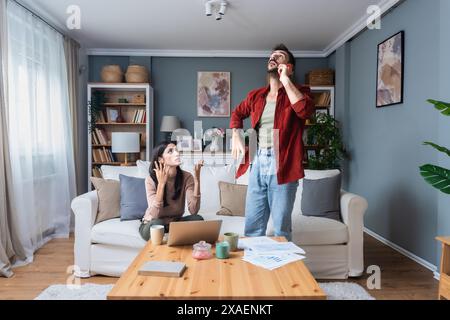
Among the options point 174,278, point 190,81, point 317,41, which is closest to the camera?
point 174,278

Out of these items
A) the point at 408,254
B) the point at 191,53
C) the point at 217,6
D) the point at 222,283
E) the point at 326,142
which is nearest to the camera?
the point at 222,283

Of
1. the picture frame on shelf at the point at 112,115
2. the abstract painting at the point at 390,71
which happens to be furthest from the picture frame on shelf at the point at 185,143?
the abstract painting at the point at 390,71

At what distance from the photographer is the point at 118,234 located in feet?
9.11

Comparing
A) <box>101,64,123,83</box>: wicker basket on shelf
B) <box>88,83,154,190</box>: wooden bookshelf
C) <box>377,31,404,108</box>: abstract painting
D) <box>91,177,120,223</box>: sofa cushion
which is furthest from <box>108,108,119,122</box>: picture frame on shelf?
<box>377,31,404,108</box>: abstract painting

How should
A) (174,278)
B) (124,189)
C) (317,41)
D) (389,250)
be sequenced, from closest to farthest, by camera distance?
(174,278)
(124,189)
(389,250)
(317,41)

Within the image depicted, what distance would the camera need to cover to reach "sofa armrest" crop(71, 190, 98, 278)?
284cm

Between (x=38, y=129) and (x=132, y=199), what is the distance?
1.64 metres

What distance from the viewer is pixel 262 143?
2.12 m

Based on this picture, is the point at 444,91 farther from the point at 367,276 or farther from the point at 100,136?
the point at 100,136

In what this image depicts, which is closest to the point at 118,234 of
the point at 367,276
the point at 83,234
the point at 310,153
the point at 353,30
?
the point at 83,234

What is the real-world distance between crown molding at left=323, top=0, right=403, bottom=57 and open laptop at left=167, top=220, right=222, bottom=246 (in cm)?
286

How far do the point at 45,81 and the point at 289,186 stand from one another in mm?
3150

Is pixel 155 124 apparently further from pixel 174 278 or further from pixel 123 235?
pixel 174 278

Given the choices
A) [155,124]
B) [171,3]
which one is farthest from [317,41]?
[155,124]
